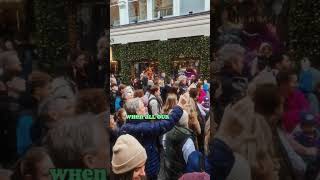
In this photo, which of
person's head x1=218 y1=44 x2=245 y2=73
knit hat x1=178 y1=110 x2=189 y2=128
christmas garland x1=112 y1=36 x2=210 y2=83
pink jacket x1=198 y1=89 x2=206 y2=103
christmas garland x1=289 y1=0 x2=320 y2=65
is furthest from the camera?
christmas garland x1=112 y1=36 x2=210 y2=83

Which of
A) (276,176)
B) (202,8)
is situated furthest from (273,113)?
(202,8)

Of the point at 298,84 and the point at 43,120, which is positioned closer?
the point at 298,84

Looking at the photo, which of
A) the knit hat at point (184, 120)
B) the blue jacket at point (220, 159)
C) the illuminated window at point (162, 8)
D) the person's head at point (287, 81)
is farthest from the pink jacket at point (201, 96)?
the illuminated window at point (162, 8)

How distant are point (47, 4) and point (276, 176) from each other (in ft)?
4.16

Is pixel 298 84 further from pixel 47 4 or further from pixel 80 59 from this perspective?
pixel 47 4

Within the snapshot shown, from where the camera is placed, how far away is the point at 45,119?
8.20ft

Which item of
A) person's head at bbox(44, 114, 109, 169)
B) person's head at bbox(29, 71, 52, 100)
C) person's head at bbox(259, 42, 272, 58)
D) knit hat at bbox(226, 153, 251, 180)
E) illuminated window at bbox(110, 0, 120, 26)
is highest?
illuminated window at bbox(110, 0, 120, 26)

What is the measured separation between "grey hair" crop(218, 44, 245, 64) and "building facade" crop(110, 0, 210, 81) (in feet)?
35.3

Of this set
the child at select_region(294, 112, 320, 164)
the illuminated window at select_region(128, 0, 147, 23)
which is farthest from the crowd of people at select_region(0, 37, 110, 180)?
the illuminated window at select_region(128, 0, 147, 23)

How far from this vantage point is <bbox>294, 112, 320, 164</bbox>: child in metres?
2.27

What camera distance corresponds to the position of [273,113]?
2.35 metres

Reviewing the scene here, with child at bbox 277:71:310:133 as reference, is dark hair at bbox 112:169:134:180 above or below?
below

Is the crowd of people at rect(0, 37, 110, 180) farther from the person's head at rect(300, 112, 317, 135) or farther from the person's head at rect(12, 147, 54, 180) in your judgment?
the person's head at rect(300, 112, 317, 135)

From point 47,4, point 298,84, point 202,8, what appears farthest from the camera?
point 202,8
